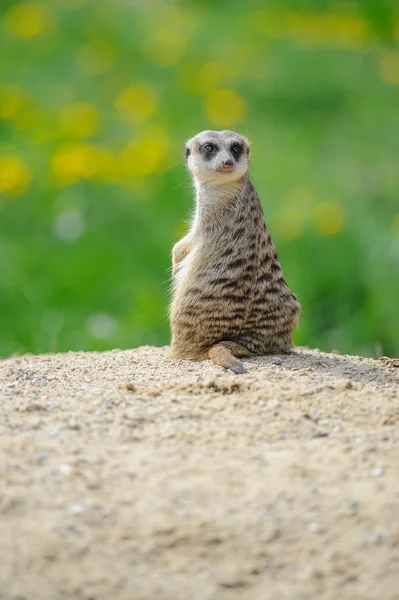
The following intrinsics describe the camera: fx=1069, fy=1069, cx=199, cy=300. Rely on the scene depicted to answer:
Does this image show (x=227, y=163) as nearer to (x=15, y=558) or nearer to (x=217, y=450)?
(x=217, y=450)

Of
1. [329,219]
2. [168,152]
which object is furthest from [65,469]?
[168,152]

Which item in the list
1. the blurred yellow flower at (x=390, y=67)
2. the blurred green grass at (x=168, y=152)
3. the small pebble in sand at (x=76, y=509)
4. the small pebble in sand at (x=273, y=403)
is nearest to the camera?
the small pebble in sand at (x=76, y=509)

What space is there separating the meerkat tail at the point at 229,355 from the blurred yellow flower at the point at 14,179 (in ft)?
14.3

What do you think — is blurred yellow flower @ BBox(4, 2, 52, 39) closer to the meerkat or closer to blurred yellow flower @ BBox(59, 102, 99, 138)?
blurred yellow flower @ BBox(59, 102, 99, 138)

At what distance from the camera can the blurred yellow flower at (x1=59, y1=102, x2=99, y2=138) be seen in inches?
362

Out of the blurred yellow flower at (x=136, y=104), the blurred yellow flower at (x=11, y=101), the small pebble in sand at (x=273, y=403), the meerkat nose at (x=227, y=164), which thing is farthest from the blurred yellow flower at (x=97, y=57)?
the small pebble in sand at (x=273, y=403)

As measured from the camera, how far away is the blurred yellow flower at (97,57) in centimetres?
1114

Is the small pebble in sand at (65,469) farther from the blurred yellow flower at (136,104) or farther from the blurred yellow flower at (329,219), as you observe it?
the blurred yellow flower at (136,104)

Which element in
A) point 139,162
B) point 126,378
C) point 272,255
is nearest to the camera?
point 126,378

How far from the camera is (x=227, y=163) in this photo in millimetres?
4570

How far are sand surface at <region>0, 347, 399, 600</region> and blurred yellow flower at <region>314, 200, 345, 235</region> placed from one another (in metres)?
4.11

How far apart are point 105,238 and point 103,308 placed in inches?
31.5

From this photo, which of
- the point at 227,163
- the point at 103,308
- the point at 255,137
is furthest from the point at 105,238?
the point at 227,163

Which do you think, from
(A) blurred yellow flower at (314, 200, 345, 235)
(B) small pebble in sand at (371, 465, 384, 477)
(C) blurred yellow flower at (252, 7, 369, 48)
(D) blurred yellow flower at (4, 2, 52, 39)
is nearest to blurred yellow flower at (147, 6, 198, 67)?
(C) blurred yellow flower at (252, 7, 369, 48)
